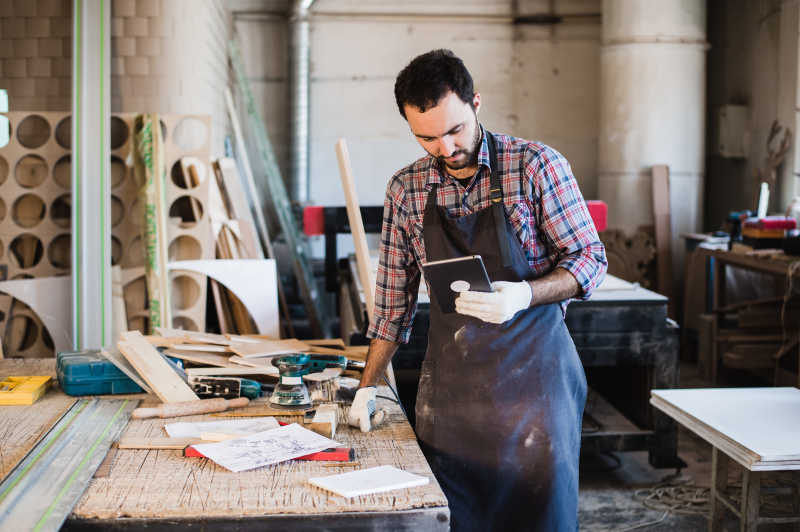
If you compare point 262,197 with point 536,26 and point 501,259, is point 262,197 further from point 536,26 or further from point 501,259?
point 501,259

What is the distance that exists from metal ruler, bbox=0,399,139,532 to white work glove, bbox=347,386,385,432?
0.55 meters

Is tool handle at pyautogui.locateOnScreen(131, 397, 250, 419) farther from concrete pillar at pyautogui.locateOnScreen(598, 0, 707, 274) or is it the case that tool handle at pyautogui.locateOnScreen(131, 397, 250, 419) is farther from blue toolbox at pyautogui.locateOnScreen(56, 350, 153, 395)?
concrete pillar at pyautogui.locateOnScreen(598, 0, 707, 274)

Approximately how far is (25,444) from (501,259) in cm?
117

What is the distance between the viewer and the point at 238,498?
149 cm

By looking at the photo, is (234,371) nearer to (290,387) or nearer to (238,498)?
(290,387)

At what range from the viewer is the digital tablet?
1.82 metres

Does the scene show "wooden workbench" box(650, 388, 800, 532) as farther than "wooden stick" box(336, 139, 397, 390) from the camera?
No

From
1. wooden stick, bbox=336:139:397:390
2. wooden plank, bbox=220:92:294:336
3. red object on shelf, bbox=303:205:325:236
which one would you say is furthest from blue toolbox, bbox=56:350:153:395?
wooden plank, bbox=220:92:294:336

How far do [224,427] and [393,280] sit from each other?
0.59 metres

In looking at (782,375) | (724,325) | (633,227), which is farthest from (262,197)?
(782,375)

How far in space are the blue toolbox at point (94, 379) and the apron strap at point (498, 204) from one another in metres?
1.09

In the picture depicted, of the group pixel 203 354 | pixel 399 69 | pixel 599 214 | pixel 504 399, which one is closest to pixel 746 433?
pixel 504 399

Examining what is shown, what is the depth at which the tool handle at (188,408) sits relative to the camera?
2.00 metres

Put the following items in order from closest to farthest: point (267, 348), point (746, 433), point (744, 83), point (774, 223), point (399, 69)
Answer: point (746, 433), point (267, 348), point (774, 223), point (744, 83), point (399, 69)
